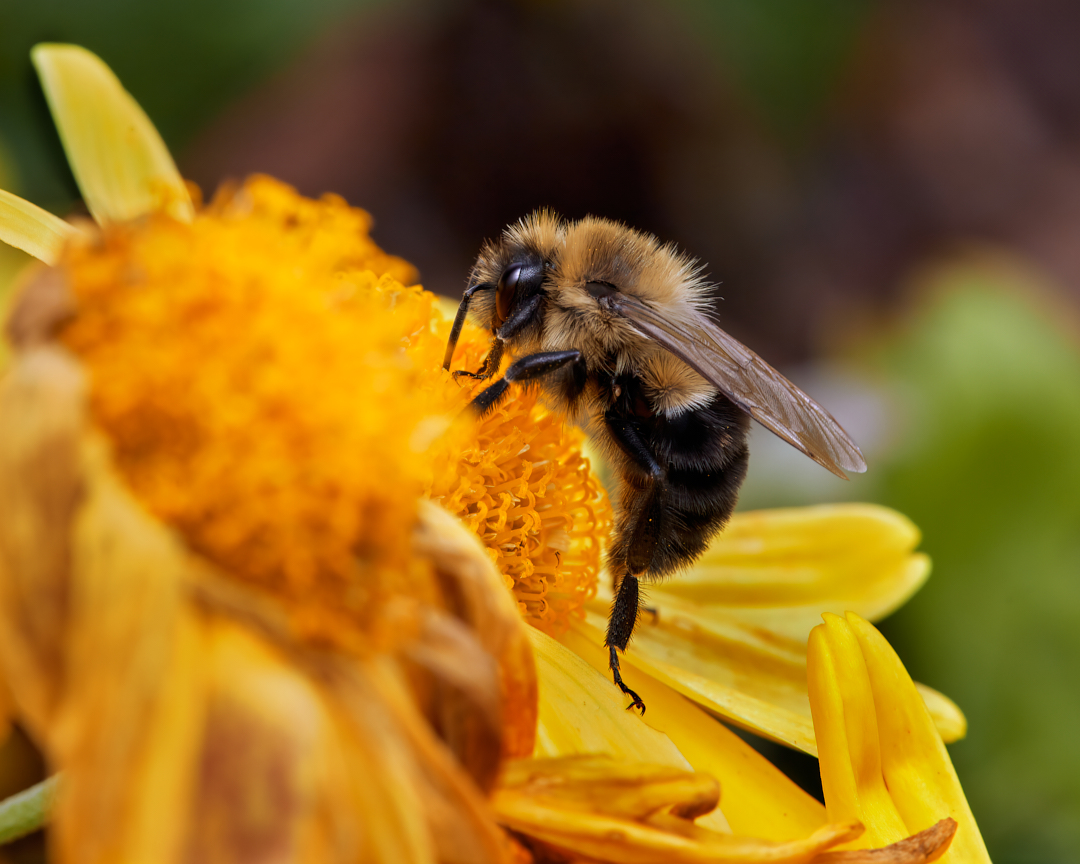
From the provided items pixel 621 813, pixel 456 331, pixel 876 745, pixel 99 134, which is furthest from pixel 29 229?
pixel 876 745

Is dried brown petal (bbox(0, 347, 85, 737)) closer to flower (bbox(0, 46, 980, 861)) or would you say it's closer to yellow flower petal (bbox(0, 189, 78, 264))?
flower (bbox(0, 46, 980, 861))

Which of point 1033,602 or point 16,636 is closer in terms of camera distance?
point 16,636

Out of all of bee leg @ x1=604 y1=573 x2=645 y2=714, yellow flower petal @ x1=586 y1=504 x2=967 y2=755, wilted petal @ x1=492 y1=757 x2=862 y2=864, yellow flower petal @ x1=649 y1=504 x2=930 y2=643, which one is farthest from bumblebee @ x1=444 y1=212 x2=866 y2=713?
wilted petal @ x1=492 y1=757 x2=862 y2=864

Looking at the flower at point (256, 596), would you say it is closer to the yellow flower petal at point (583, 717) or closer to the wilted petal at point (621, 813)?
the wilted petal at point (621, 813)

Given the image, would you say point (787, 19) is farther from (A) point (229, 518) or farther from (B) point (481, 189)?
(A) point (229, 518)

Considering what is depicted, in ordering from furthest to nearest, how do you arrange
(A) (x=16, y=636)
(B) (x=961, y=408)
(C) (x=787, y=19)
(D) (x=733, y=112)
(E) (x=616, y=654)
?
1. (D) (x=733, y=112)
2. (C) (x=787, y=19)
3. (B) (x=961, y=408)
4. (E) (x=616, y=654)
5. (A) (x=16, y=636)

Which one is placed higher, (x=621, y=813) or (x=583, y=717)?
(x=583, y=717)

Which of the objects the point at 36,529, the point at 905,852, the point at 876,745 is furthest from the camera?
the point at 876,745

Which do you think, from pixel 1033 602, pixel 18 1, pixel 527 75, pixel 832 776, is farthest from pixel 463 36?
pixel 832 776

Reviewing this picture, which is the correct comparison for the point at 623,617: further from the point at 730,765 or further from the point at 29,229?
the point at 29,229
